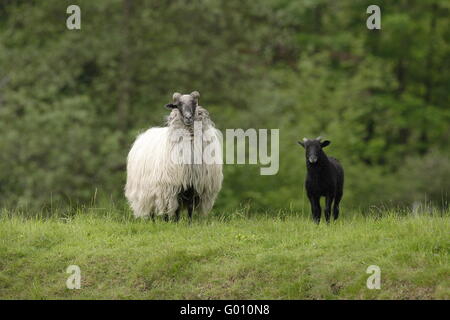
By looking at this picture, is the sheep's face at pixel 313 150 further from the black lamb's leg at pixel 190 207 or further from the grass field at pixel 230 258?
the black lamb's leg at pixel 190 207

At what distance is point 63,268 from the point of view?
9.46m

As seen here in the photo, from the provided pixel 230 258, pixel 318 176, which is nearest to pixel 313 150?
pixel 318 176

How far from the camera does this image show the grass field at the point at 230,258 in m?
8.45

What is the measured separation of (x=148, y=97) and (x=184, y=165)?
1229cm

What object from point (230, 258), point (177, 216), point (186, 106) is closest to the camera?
point (230, 258)

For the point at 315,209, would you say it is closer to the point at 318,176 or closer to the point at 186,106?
the point at 318,176

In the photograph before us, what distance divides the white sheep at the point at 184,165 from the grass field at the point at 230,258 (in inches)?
23.3

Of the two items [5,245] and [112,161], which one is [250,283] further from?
[112,161]

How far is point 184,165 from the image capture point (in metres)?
11.1

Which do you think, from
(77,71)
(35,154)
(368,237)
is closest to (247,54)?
(77,71)

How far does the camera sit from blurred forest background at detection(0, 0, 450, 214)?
21250mm

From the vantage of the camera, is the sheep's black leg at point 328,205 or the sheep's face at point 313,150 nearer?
the sheep's face at point 313,150

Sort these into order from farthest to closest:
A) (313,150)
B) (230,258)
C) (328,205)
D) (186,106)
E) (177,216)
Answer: (177,216) → (186,106) → (328,205) → (313,150) → (230,258)

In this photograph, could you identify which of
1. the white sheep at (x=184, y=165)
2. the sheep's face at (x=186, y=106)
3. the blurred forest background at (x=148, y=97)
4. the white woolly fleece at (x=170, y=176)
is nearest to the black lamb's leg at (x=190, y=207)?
the white sheep at (x=184, y=165)
